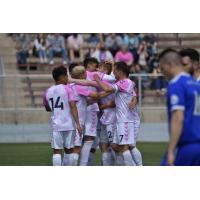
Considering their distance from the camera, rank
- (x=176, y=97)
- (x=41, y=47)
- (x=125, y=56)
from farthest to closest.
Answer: (x=41, y=47) < (x=125, y=56) < (x=176, y=97)

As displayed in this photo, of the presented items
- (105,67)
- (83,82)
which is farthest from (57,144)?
(105,67)

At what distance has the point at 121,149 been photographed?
18469 mm

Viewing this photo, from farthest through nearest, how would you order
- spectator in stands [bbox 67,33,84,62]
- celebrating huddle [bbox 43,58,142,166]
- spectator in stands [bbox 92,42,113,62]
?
1. spectator in stands [bbox 67,33,84,62]
2. spectator in stands [bbox 92,42,113,62]
3. celebrating huddle [bbox 43,58,142,166]

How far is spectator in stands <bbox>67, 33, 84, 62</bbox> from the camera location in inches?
1395

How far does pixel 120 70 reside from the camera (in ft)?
59.6

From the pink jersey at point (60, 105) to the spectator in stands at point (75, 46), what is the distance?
17.5m

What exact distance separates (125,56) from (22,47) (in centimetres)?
379

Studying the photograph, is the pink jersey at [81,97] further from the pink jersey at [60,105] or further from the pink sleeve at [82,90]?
the pink jersey at [60,105]

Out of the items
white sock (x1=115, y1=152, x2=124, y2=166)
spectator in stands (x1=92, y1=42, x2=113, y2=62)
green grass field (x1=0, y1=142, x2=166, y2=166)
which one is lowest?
green grass field (x1=0, y1=142, x2=166, y2=166)

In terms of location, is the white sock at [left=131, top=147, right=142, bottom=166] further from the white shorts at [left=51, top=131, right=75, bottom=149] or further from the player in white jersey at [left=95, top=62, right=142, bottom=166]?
the white shorts at [left=51, top=131, right=75, bottom=149]

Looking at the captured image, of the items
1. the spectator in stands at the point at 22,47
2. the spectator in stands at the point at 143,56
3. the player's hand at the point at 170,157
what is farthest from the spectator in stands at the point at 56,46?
the player's hand at the point at 170,157

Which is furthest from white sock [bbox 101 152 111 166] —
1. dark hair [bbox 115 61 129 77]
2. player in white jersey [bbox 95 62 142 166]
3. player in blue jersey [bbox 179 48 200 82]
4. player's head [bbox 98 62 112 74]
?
player in blue jersey [bbox 179 48 200 82]

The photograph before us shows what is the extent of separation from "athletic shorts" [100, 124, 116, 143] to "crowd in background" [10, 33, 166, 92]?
14609 mm

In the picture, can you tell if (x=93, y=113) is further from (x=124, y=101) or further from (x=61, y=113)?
(x=61, y=113)
